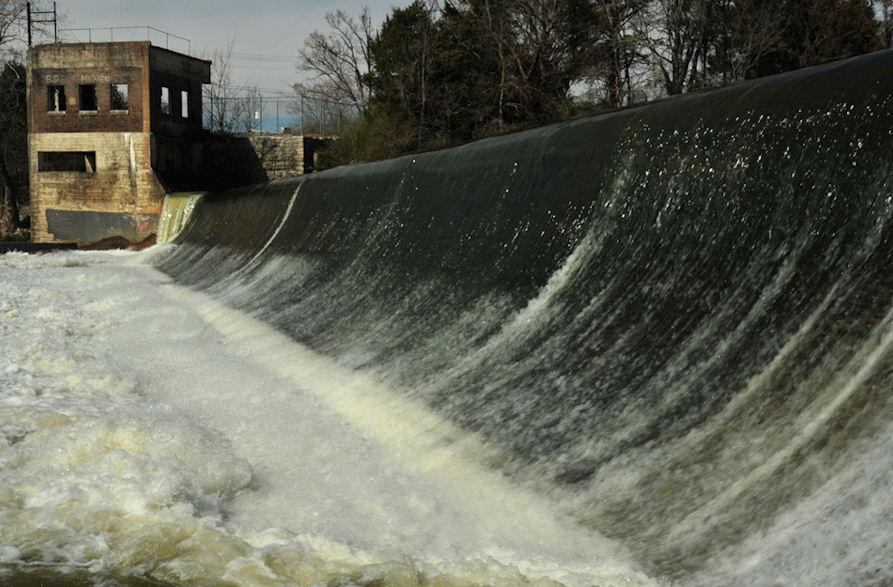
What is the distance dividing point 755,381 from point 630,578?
1.06m

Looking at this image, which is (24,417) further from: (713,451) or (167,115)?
(167,115)

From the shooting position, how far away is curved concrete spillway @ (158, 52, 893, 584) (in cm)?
289

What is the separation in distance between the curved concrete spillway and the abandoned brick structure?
18.7 metres

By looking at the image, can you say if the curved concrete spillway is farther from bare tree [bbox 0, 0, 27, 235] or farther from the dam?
bare tree [bbox 0, 0, 27, 235]

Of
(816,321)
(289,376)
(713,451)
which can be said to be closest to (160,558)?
(713,451)

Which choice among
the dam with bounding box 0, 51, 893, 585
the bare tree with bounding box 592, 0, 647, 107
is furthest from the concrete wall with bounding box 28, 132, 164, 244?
the dam with bounding box 0, 51, 893, 585

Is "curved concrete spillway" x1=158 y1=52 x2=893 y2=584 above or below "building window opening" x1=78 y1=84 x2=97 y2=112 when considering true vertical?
below

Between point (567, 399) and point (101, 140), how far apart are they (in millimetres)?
23178

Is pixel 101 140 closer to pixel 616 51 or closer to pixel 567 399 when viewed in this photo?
pixel 616 51

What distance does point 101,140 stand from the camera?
81.0ft

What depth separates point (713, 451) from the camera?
131 inches

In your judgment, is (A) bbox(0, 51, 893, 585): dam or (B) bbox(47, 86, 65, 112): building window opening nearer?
Answer: (A) bbox(0, 51, 893, 585): dam

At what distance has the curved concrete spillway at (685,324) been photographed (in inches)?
114

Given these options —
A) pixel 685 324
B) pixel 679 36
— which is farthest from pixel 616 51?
pixel 685 324
